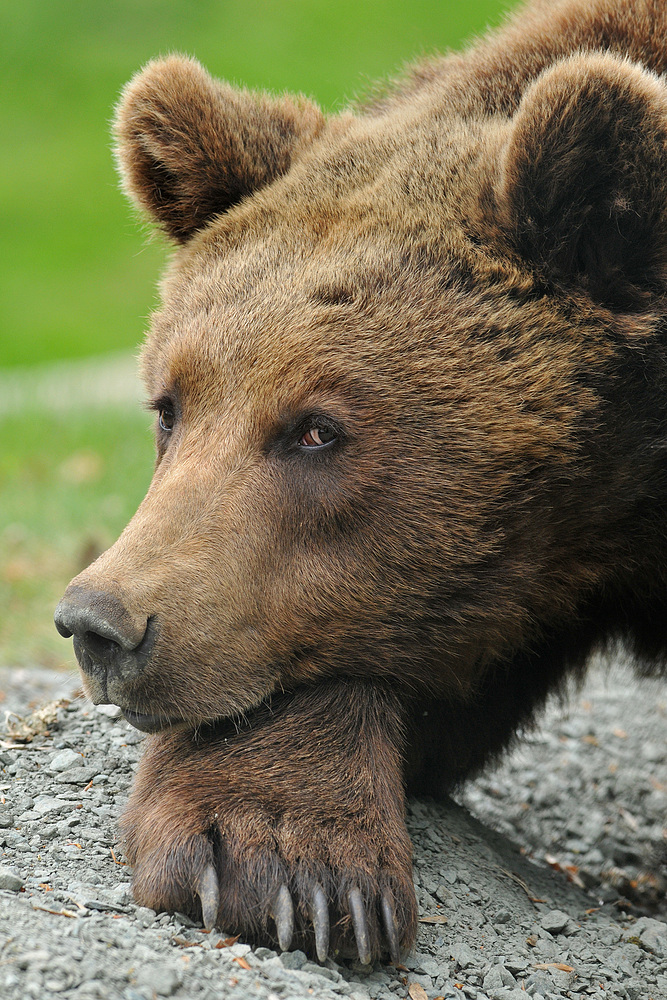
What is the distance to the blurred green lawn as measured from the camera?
20.7m

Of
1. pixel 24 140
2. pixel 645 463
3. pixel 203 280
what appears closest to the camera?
pixel 645 463

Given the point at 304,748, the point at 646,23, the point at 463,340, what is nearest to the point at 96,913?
the point at 304,748

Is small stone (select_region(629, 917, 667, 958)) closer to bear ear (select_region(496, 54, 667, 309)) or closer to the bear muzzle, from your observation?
the bear muzzle

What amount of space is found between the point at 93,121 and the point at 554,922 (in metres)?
29.4

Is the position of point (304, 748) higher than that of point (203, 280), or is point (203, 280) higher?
point (203, 280)

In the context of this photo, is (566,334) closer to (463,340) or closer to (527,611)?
(463,340)

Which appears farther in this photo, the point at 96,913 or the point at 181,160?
the point at 181,160

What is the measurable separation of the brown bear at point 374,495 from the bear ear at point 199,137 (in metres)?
0.51

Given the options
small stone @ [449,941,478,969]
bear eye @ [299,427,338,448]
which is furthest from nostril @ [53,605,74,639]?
small stone @ [449,941,478,969]

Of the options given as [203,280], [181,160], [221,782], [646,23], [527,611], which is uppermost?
[646,23]

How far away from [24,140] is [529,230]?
28.7 meters

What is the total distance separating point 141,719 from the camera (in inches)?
132

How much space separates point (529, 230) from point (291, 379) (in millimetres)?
836

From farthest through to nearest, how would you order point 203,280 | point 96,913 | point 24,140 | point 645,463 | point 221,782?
point 24,140 < point 203,280 < point 645,463 < point 221,782 < point 96,913
